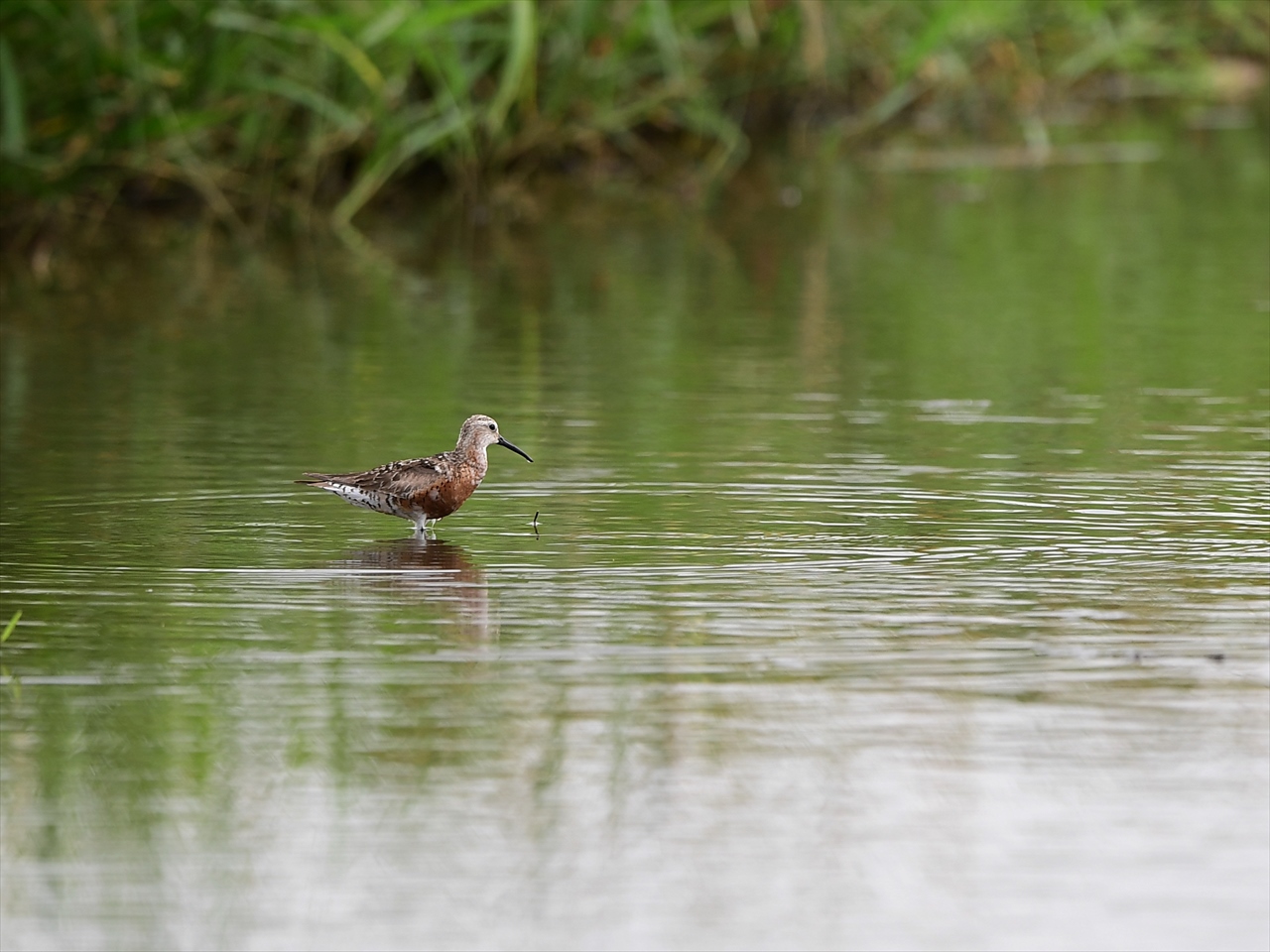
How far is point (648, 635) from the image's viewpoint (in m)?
5.26

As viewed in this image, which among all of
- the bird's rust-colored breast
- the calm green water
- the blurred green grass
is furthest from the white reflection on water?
the blurred green grass

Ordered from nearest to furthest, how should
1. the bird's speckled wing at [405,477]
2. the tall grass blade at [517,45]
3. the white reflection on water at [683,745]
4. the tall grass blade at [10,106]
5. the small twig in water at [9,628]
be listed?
1. the white reflection on water at [683,745]
2. the small twig in water at [9,628]
3. the bird's speckled wing at [405,477]
4. the tall grass blade at [10,106]
5. the tall grass blade at [517,45]

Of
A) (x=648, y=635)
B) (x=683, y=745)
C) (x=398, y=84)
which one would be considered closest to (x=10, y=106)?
(x=398, y=84)

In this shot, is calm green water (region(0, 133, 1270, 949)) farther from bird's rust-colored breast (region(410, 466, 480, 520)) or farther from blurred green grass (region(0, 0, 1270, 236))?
blurred green grass (region(0, 0, 1270, 236))

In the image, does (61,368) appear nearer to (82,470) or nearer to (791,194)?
(82,470)

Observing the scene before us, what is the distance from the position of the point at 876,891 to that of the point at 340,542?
299 centimetres

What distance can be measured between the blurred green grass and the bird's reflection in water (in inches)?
203

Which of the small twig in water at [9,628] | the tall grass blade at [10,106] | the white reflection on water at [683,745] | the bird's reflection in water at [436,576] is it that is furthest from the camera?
the tall grass blade at [10,106]

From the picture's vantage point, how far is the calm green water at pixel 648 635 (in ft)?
12.5

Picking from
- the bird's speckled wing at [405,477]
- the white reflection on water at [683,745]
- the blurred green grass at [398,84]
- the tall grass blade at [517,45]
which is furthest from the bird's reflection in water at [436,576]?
the tall grass blade at [517,45]

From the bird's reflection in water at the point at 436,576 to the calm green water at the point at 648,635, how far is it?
0.08ft

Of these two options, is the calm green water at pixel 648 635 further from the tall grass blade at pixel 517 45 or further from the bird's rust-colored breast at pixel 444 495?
the tall grass blade at pixel 517 45

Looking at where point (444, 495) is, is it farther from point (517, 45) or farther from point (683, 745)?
point (517, 45)

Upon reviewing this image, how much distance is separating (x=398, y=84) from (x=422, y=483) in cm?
713
